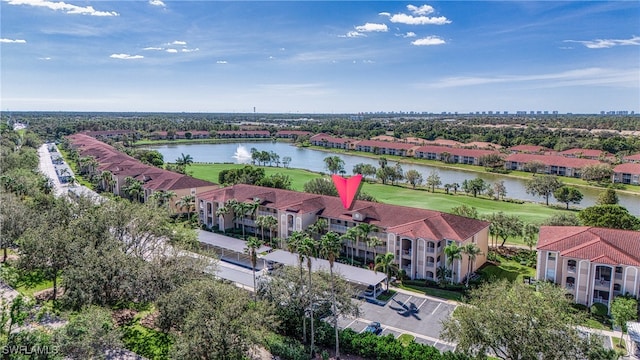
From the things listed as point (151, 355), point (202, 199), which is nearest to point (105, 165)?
point (202, 199)

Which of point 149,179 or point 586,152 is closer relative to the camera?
point 149,179

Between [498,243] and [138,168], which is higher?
[138,168]

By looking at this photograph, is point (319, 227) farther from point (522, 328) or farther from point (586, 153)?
point (586, 153)

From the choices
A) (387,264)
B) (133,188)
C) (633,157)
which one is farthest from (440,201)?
(633,157)

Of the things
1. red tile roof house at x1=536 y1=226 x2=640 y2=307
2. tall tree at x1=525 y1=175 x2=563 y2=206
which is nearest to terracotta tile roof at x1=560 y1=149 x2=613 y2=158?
tall tree at x1=525 y1=175 x2=563 y2=206

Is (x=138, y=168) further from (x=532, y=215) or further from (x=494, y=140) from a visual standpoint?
(x=494, y=140)

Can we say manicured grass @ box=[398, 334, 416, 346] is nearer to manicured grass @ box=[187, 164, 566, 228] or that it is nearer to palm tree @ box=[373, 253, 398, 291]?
palm tree @ box=[373, 253, 398, 291]
